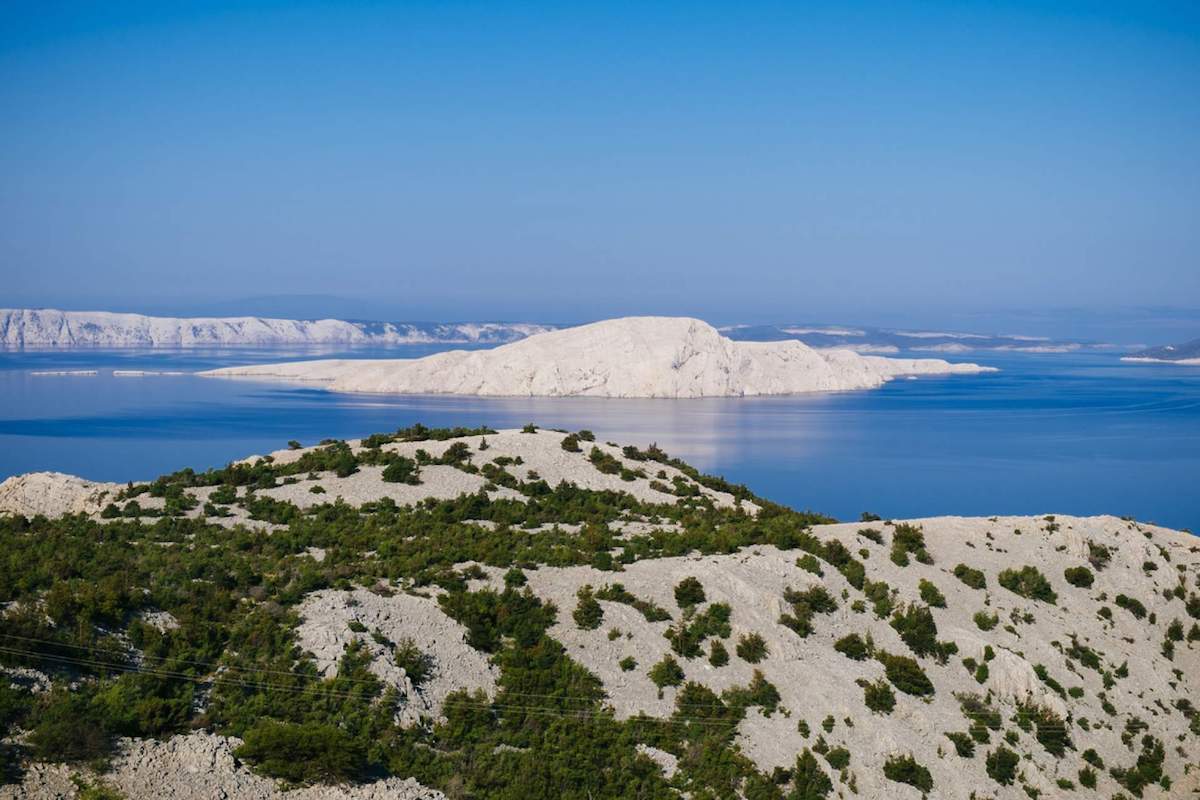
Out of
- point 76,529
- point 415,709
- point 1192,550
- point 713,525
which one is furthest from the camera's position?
point 1192,550

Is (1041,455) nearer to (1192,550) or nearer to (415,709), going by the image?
(1192,550)

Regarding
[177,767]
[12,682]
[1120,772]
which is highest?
[12,682]

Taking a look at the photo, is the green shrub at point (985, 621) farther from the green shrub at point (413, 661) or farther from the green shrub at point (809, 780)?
the green shrub at point (413, 661)

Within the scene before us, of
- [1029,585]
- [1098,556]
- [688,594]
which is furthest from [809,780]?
[1098,556]

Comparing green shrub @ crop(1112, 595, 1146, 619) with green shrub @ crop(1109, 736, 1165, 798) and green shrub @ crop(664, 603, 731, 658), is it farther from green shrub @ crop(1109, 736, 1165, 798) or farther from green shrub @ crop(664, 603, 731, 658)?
green shrub @ crop(664, 603, 731, 658)

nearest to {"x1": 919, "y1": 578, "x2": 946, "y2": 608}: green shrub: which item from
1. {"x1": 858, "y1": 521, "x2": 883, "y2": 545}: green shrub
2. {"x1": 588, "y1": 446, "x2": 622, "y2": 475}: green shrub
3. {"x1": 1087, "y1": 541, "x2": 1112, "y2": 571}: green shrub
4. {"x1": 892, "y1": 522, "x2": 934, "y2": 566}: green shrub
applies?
{"x1": 892, "y1": 522, "x2": 934, "y2": 566}: green shrub

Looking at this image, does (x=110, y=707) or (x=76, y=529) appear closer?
(x=110, y=707)

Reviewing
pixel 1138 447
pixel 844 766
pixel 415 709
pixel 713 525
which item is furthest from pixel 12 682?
pixel 1138 447
